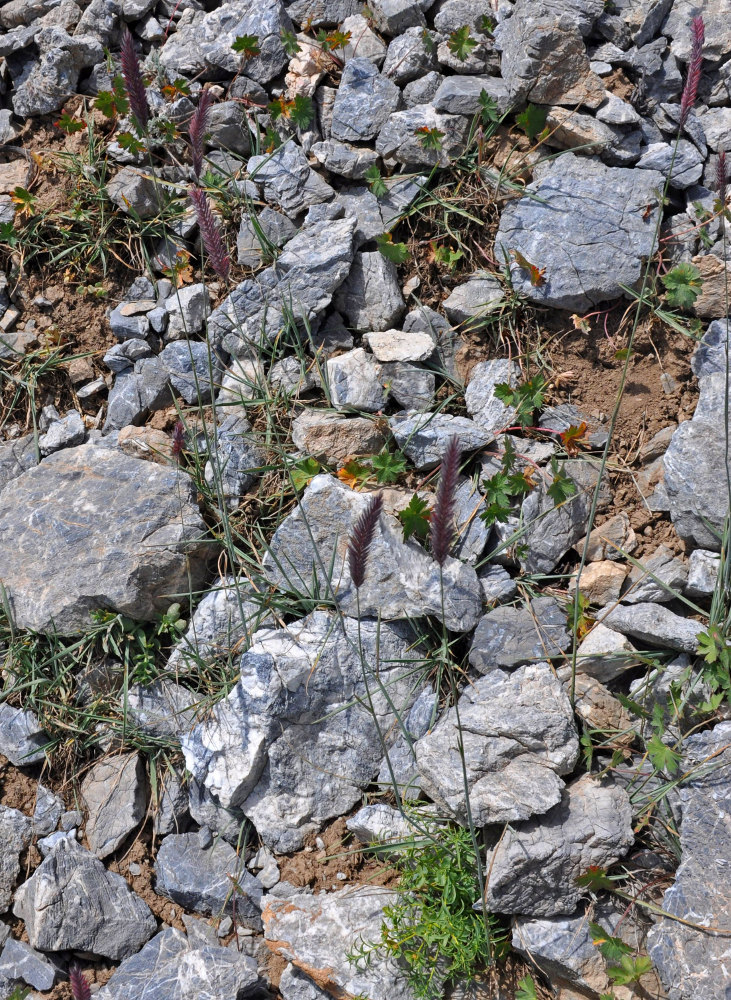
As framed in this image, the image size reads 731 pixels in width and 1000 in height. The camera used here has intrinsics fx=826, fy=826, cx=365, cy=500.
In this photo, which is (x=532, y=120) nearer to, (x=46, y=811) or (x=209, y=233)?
(x=209, y=233)

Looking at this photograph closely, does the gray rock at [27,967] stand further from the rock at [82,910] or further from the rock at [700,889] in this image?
the rock at [700,889]

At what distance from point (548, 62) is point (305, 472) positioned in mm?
2099

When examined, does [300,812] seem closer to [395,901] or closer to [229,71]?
[395,901]

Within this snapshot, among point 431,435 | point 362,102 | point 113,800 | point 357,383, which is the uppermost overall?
point 362,102

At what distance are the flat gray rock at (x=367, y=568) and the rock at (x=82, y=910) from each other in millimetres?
1286

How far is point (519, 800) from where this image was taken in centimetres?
272

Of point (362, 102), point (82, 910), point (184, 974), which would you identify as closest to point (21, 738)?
point (82, 910)

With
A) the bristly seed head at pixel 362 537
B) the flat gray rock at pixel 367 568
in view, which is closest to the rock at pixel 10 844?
the flat gray rock at pixel 367 568

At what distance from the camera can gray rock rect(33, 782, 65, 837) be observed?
3.29 metres

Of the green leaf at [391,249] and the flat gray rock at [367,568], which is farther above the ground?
the green leaf at [391,249]

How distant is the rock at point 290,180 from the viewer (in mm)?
3896

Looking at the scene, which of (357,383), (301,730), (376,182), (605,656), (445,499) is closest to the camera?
(445,499)

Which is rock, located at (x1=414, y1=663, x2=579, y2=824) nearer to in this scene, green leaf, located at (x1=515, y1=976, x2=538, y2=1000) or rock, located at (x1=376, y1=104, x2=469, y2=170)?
green leaf, located at (x1=515, y1=976, x2=538, y2=1000)

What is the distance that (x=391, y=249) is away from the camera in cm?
358
